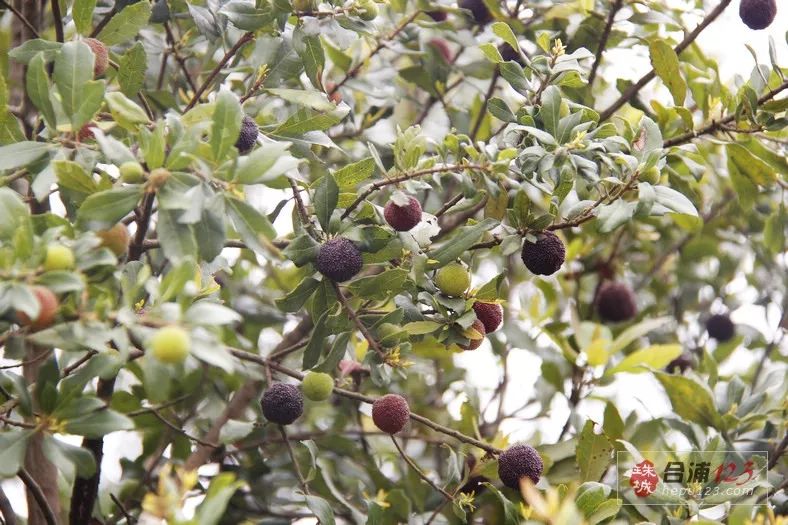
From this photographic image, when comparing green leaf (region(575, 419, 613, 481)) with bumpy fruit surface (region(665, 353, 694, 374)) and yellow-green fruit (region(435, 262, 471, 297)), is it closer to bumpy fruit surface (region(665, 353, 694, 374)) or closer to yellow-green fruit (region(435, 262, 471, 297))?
yellow-green fruit (region(435, 262, 471, 297))

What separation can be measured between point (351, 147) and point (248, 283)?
1.64ft

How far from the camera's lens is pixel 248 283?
2.16 m

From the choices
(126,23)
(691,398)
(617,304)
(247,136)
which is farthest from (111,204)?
(617,304)

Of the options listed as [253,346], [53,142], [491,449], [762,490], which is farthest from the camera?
[253,346]

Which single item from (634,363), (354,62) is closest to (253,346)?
(354,62)

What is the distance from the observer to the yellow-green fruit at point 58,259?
32.3 inches

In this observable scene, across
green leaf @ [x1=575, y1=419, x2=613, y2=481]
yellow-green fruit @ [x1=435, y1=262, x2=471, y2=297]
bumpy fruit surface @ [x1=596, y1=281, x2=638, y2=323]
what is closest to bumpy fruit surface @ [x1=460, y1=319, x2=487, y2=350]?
yellow-green fruit @ [x1=435, y1=262, x2=471, y2=297]

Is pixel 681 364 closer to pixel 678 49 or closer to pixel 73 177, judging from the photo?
pixel 678 49

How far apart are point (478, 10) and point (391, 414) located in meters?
0.84

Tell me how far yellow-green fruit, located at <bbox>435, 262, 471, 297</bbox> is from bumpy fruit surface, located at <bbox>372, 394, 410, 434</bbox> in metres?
0.16

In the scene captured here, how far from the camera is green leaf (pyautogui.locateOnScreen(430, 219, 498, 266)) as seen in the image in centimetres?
115

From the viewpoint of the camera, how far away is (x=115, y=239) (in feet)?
3.28

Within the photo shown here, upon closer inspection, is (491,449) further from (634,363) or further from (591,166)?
(634,363)

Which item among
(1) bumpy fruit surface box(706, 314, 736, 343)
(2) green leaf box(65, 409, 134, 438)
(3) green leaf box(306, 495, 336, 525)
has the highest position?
(2) green leaf box(65, 409, 134, 438)
